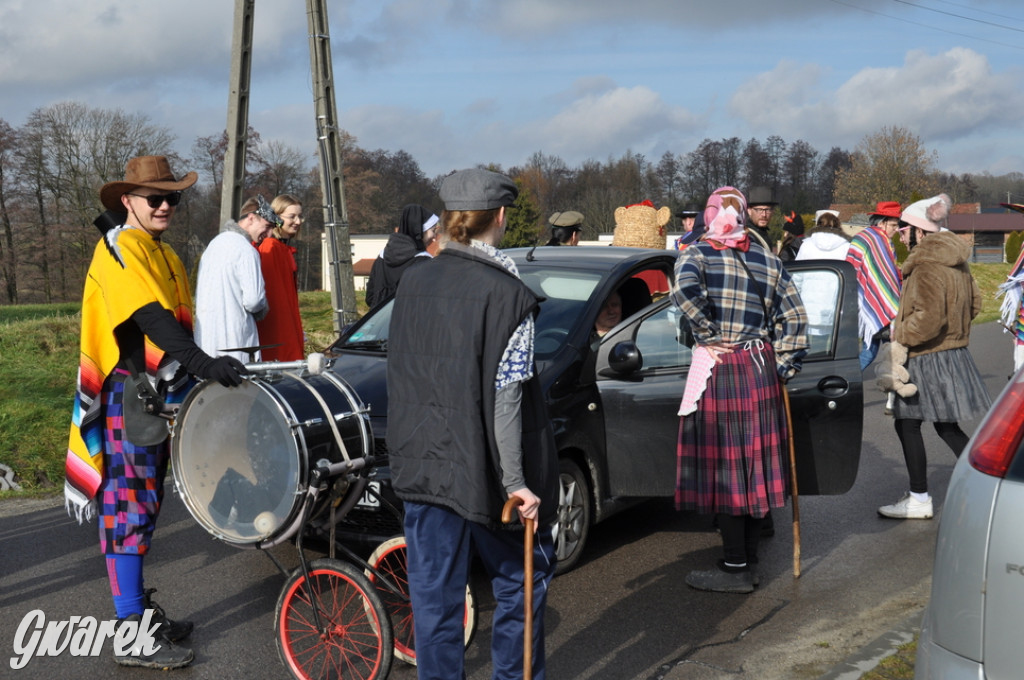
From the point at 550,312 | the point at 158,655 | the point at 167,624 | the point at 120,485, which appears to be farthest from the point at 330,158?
the point at 158,655

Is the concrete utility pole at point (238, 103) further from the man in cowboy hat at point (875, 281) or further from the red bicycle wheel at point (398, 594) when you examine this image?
the red bicycle wheel at point (398, 594)

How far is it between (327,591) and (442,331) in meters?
1.43

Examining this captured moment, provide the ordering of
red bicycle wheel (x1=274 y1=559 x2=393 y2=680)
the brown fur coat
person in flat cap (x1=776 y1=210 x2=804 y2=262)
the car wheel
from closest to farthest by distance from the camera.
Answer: red bicycle wheel (x1=274 y1=559 x2=393 y2=680) < the car wheel < the brown fur coat < person in flat cap (x1=776 y1=210 x2=804 y2=262)

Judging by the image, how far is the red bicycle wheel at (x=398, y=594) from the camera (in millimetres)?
4109

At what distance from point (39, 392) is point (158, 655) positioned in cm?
699

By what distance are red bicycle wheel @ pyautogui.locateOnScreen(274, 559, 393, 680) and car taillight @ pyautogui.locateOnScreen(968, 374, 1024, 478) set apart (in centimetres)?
216

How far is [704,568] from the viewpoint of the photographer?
5.81 m

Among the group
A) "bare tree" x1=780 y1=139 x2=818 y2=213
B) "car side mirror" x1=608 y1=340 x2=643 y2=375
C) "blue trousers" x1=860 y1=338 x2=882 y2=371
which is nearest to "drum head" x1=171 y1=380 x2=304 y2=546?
"car side mirror" x1=608 y1=340 x2=643 y2=375

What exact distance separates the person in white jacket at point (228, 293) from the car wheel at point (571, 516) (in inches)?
76.2

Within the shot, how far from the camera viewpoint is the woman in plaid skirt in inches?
201

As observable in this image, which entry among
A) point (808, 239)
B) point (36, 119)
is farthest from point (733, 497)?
point (36, 119)

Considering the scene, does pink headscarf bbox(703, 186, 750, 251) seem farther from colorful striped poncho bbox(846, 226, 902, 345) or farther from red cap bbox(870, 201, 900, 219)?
red cap bbox(870, 201, 900, 219)

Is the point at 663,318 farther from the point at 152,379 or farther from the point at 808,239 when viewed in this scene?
the point at 808,239

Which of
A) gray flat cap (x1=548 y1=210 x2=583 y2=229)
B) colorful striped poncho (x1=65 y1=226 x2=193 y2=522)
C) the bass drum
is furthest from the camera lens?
gray flat cap (x1=548 y1=210 x2=583 y2=229)
